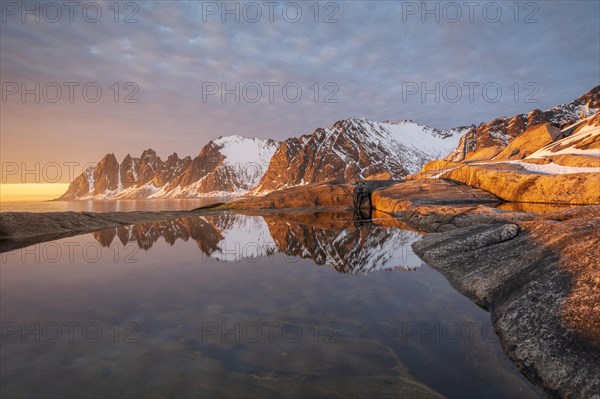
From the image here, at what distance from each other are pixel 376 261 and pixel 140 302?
33.9ft

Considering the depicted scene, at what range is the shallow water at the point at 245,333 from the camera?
5453 mm

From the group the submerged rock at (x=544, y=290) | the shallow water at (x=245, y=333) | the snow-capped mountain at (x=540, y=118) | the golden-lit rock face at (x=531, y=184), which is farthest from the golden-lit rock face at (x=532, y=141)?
the shallow water at (x=245, y=333)

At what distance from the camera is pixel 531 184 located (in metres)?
34.8

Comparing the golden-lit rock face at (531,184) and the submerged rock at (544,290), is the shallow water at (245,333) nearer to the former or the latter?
the submerged rock at (544,290)

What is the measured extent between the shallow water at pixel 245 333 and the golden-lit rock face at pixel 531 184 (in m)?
25.8

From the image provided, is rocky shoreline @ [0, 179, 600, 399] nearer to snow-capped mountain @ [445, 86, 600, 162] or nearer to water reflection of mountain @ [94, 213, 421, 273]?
water reflection of mountain @ [94, 213, 421, 273]

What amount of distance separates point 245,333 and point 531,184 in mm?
38831

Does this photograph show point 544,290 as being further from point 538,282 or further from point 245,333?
point 245,333

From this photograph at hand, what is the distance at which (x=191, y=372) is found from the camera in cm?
581

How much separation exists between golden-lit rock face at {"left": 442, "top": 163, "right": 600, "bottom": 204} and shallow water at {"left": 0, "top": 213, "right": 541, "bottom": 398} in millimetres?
25792

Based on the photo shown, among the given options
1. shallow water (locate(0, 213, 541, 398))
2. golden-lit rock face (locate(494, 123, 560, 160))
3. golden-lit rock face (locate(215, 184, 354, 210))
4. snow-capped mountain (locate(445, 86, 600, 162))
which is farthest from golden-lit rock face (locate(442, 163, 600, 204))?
snow-capped mountain (locate(445, 86, 600, 162))

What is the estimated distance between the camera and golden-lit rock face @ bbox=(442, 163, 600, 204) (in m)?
29.2

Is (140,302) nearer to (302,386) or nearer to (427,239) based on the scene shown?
(302,386)

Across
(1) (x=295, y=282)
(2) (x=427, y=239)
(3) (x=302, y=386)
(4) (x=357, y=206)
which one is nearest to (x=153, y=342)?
(3) (x=302, y=386)
